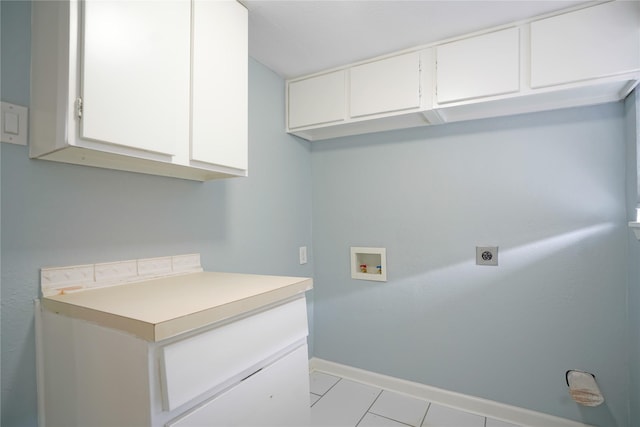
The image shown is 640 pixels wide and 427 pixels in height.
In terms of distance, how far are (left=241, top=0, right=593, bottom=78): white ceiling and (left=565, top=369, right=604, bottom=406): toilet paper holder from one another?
1.76 meters

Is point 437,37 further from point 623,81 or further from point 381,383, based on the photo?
point 381,383

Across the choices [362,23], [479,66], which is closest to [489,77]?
[479,66]

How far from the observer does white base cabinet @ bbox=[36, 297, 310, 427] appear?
0.72m

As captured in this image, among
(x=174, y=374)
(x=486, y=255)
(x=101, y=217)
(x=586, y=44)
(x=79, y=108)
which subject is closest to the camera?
(x=174, y=374)

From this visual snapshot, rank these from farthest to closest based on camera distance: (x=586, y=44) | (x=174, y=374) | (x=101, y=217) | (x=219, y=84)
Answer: (x=586, y=44) → (x=219, y=84) → (x=101, y=217) → (x=174, y=374)

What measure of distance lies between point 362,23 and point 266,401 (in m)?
1.68

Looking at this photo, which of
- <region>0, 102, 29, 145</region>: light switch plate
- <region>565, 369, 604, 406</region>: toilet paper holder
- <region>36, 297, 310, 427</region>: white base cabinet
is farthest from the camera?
<region>565, 369, 604, 406</region>: toilet paper holder

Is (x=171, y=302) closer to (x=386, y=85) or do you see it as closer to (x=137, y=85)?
(x=137, y=85)

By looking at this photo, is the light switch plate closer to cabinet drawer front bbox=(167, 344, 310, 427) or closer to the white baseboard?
cabinet drawer front bbox=(167, 344, 310, 427)

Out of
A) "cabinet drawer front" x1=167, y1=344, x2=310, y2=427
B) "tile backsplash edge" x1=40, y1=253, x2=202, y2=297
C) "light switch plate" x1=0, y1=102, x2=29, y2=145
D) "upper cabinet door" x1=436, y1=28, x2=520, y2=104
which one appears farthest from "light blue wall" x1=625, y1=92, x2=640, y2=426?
"light switch plate" x1=0, y1=102, x2=29, y2=145

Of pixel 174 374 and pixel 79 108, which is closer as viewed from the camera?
pixel 174 374

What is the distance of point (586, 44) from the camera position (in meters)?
1.41

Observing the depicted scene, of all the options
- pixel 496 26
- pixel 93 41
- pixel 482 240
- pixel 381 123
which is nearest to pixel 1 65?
pixel 93 41

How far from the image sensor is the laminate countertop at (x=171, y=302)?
2.40 feet
